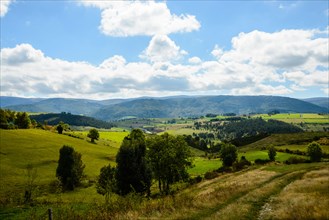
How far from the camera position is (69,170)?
278 ft

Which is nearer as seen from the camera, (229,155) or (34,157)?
(34,157)

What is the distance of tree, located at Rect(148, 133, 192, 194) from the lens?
73875mm

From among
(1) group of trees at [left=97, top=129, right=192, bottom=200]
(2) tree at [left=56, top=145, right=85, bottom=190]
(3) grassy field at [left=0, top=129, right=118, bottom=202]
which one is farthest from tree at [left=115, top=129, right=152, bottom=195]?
(3) grassy field at [left=0, top=129, right=118, bottom=202]

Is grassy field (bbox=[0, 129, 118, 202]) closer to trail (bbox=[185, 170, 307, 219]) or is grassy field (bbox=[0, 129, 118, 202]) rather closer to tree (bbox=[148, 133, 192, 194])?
tree (bbox=[148, 133, 192, 194])

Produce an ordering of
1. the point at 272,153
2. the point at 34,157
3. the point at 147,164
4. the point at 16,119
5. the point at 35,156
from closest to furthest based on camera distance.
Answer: the point at 147,164 < the point at 34,157 < the point at 35,156 < the point at 272,153 < the point at 16,119

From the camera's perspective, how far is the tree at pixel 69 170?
83875 mm

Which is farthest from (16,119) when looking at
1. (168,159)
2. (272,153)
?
(272,153)

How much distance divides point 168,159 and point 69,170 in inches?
1136

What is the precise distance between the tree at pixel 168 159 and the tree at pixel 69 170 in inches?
945

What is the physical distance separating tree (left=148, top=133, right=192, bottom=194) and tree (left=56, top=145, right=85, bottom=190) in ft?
78.8

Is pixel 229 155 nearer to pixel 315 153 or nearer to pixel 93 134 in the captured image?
pixel 315 153

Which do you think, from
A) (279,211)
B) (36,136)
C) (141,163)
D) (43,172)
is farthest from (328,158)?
(36,136)

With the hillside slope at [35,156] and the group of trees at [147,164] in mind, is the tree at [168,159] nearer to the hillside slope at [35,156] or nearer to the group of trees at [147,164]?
the group of trees at [147,164]

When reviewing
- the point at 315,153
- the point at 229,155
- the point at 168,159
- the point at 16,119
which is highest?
the point at 16,119
